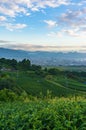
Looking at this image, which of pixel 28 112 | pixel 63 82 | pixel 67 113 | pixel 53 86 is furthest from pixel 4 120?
pixel 63 82

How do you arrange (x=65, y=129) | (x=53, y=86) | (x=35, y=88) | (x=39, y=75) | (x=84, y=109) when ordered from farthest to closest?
(x=39, y=75) → (x=53, y=86) → (x=35, y=88) → (x=84, y=109) → (x=65, y=129)

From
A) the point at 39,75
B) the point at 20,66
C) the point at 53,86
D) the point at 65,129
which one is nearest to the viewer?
the point at 65,129

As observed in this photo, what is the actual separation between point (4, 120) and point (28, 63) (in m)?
92.6

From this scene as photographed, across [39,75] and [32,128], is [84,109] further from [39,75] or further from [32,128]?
[39,75]

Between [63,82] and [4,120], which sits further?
[63,82]

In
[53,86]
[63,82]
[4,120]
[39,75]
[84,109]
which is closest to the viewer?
[4,120]

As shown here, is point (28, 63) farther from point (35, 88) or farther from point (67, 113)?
point (67, 113)

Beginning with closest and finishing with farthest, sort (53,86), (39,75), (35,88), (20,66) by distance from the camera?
(35,88), (53,86), (39,75), (20,66)

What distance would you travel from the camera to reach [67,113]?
5352mm

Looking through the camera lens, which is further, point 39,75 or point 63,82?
point 39,75

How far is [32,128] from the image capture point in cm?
474

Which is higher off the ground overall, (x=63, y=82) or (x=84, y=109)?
(x=84, y=109)

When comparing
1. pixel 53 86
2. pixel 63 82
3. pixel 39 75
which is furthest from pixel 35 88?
pixel 39 75

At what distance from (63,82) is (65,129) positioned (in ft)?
217
